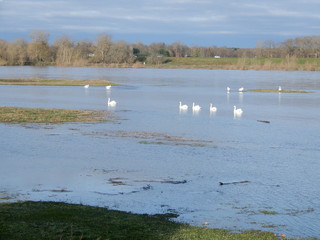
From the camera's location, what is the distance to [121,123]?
26875mm

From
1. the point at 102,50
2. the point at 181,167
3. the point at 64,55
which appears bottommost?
the point at 181,167

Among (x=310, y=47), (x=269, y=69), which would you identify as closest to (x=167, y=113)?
(x=269, y=69)

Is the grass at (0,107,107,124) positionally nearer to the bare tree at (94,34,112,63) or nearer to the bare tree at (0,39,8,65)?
the bare tree at (0,39,8,65)

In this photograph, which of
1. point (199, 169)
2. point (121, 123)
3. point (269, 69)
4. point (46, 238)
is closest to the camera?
point (46, 238)

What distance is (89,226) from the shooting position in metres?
9.45

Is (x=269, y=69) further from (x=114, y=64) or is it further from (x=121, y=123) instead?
(x=121, y=123)

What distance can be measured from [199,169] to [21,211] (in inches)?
288

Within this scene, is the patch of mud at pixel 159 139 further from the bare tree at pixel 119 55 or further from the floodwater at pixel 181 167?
the bare tree at pixel 119 55

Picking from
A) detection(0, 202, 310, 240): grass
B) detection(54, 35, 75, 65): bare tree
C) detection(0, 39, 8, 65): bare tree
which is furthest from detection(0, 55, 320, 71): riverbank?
detection(0, 202, 310, 240): grass

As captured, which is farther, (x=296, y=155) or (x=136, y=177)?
(x=296, y=155)

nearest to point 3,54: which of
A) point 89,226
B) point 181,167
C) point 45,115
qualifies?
point 45,115

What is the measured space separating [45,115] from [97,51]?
105558 millimetres

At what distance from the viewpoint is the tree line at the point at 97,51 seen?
399 feet

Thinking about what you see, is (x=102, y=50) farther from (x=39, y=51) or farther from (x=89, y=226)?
(x=89, y=226)
